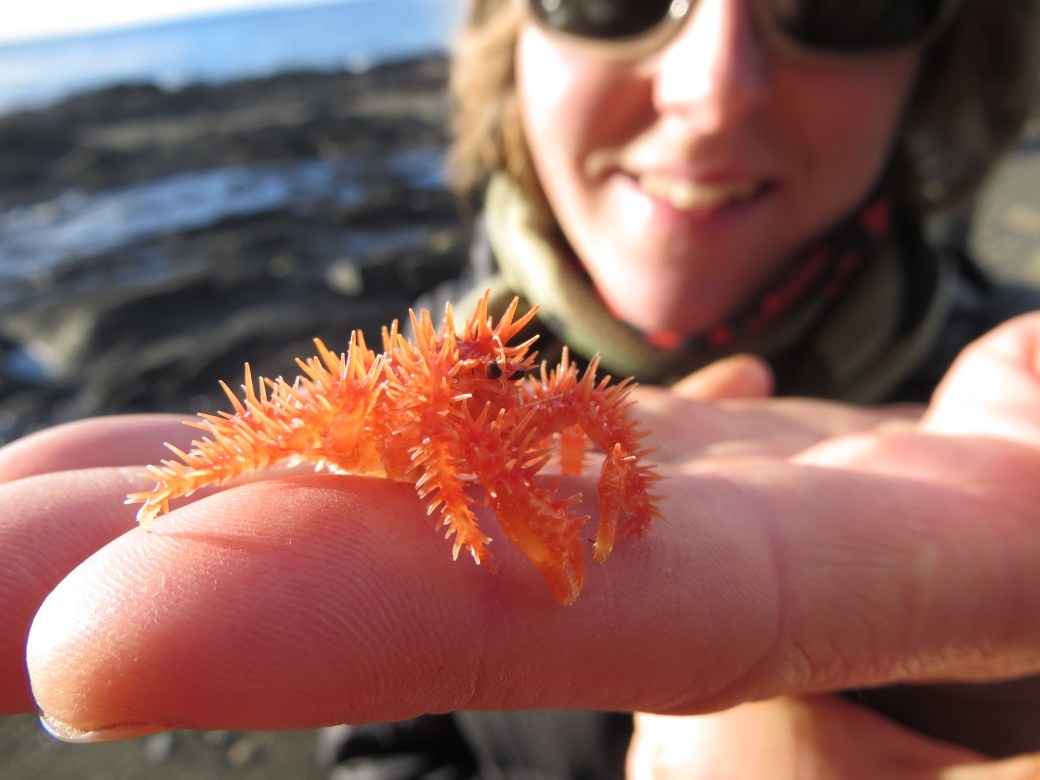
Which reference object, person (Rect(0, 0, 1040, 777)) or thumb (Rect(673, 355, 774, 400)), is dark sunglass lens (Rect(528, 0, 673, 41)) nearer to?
person (Rect(0, 0, 1040, 777))

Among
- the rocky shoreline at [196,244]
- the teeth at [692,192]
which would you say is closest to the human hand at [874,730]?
the teeth at [692,192]

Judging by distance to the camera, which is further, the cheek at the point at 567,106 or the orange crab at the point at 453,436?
the cheek at the point at 567,106

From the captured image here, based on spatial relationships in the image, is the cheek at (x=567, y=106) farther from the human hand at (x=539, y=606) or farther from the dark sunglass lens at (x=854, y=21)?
the human hand at (x=539, y=606)

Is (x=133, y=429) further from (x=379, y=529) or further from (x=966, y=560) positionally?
(x=966, y=560)

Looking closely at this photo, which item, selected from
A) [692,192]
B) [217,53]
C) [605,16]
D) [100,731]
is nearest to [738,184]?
[692,192]

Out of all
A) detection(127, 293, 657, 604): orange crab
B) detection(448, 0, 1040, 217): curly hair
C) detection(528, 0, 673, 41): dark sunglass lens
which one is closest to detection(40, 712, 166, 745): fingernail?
detection(127, 293, 657, 604): orange crab

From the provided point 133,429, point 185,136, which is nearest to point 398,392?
point 133,429

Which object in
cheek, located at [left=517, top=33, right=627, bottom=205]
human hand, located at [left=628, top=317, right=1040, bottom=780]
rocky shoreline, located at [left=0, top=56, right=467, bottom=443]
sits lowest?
rocky shoreline, located at [left=0, top=56, right=467, bottom=443]
